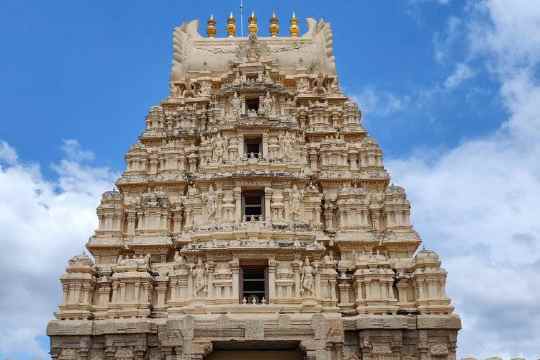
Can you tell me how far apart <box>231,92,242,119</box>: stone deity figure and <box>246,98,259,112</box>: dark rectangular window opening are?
2.41 ft

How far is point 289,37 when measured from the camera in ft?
119

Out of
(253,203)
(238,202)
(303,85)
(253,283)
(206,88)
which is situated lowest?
(253,283)

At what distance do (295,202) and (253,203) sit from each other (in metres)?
2.04

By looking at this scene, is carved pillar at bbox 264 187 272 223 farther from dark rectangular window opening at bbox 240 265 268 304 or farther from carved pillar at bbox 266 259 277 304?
carved pillar at bbox 266 259 277 304

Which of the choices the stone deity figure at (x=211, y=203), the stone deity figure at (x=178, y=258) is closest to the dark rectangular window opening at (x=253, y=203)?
the stone deity figure at (x=211, y=203)

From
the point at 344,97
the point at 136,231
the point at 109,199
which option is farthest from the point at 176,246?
the point at 344,97

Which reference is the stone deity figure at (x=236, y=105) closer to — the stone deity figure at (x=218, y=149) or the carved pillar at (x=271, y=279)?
the stone deity figure at (x=218, y=149)

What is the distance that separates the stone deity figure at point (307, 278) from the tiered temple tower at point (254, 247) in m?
0.04

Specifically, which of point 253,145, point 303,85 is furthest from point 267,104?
point 303,85

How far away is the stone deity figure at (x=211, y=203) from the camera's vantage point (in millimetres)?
25953

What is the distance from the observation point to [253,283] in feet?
81.1

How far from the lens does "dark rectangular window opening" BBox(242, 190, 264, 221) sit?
2661 centimetres

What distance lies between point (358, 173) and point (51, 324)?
47.3 feet

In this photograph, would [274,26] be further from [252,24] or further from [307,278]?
[307,278]
